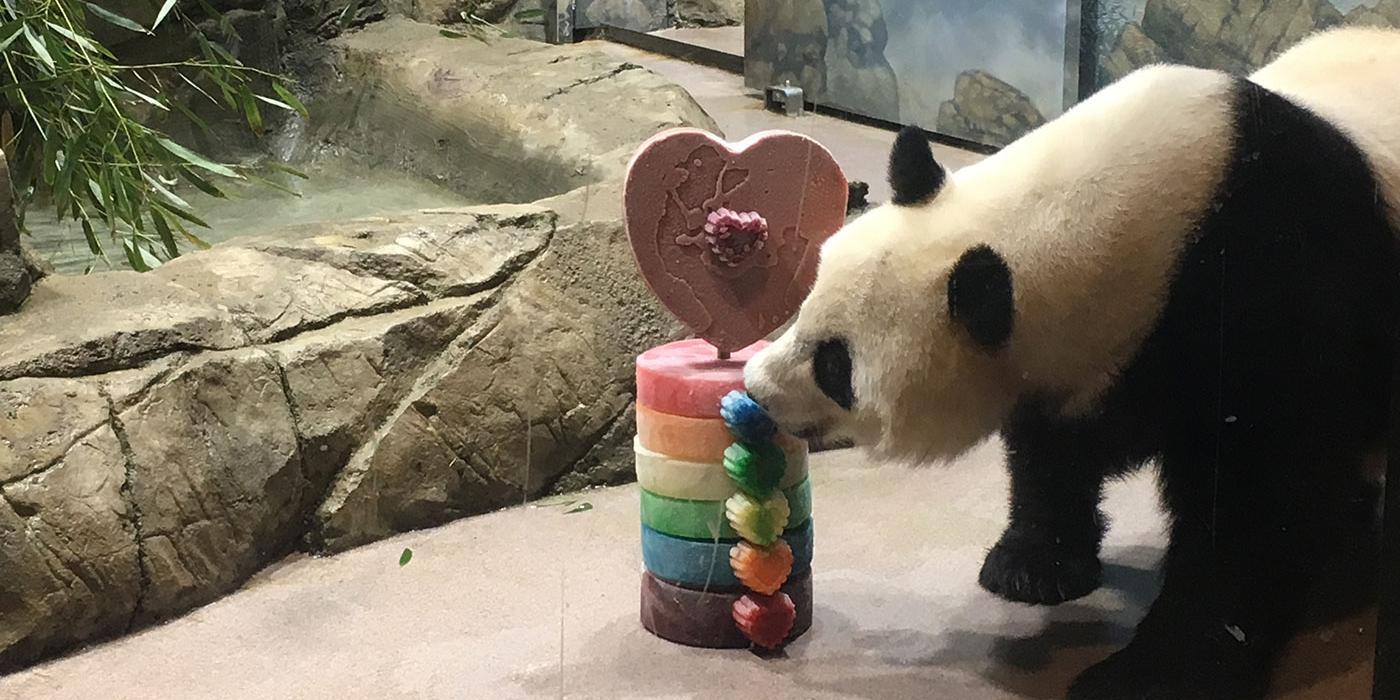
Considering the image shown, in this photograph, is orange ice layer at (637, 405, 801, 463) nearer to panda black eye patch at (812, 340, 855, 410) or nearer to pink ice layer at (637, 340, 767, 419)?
pink ice layer at (637, 340, 767, 419)

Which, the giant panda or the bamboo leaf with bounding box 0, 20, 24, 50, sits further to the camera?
the bamboo leaf with bounding box 0, 20, 24, 50

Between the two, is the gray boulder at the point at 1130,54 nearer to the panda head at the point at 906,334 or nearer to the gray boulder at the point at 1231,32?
the gray boulder at the point at 1231,32

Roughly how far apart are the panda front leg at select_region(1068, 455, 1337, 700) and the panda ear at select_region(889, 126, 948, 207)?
42 cm

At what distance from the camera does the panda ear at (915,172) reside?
1642mm

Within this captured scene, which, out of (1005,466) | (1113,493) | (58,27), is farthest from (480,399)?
(58,27)

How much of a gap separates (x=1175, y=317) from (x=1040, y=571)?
58 cm

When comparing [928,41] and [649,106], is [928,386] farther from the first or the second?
[649,106]

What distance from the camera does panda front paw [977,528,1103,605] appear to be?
79.0 inches

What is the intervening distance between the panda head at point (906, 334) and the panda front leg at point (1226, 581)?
250 mm

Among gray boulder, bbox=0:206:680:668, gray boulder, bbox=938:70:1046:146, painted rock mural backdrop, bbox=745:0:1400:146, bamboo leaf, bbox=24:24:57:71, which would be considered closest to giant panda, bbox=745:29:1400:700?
painted rock mural backdrop, bbox=745:0:1400:146

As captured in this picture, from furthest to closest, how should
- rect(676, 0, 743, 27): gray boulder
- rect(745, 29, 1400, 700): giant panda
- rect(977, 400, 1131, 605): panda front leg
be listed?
1. rect(676, 0, 743, 27): gray boulder
2. rect(977, 400, 1131, 605): panda front leg
3. rect(745, 29, 1400, 700): giant panda

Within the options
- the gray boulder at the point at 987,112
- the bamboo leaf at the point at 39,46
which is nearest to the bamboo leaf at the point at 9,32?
the bamboo leaf at the point at 39,46

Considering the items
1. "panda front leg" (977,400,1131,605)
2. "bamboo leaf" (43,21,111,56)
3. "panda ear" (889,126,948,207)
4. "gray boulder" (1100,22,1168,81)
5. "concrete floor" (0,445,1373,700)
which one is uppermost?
"gray boulder" (1100,22,1168,81)

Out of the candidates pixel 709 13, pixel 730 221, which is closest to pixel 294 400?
pixel 730 221
